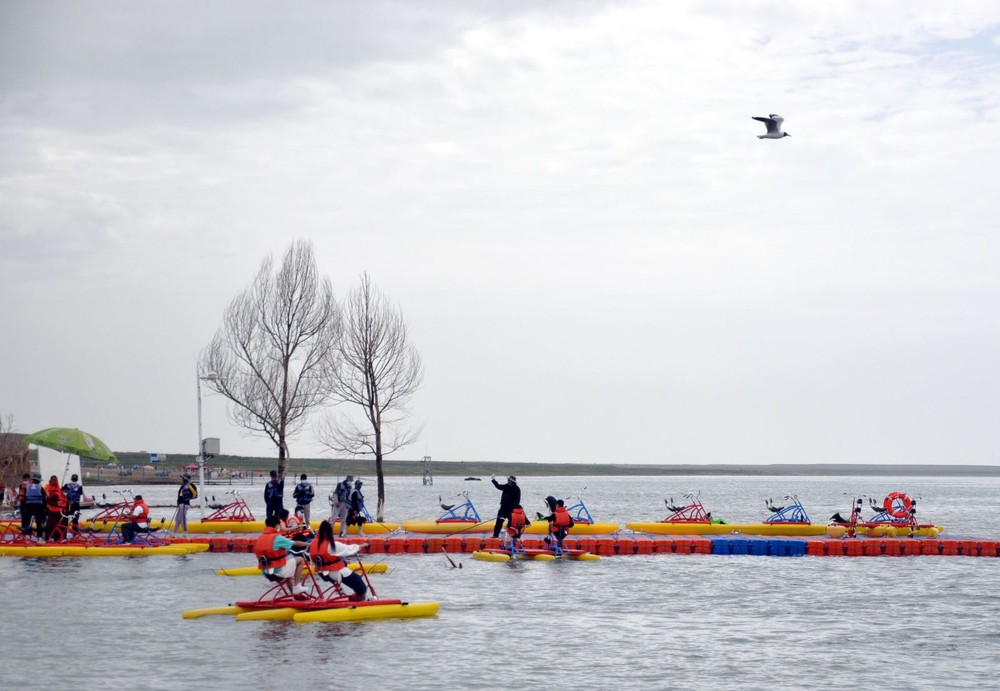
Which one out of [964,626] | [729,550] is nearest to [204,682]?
[964,626]

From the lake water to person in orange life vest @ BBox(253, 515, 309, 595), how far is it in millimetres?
923

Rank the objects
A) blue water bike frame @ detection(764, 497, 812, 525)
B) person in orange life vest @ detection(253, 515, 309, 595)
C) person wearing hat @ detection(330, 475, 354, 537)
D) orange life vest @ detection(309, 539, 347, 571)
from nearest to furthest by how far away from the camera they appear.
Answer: person in orange life vest @ detection(253, 515, 309, 595) < orange life vest @ detection(309, 539, 347, 571) < person wearing hat @ detection(330, 475, 354, 537) < blue water bike frame @ detection(764, 497, 812, 525)

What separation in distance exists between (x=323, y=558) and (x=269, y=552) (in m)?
0.92

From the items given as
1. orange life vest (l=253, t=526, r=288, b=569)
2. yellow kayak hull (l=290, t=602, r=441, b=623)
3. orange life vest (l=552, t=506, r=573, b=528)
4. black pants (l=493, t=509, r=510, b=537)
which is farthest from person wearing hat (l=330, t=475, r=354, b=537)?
orange life vest (l=253, t=526, r=288, b=569)

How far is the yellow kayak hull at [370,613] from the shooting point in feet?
71.6

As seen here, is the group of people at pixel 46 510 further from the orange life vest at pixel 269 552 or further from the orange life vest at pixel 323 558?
the orange life vest at pixel 323 558

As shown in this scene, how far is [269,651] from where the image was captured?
19641 mm

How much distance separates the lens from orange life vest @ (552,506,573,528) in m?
33.6

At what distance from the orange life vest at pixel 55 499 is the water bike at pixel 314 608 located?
42.0 ft

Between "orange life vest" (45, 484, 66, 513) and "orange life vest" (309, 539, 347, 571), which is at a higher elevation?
"orange life vest" (45, 484, 66, 513)

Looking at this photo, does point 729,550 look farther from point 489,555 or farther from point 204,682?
point 204,682

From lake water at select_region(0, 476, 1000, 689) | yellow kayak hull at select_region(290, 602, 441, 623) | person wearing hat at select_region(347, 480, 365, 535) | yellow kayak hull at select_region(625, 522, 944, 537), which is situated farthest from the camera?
yellow kayak hull at select_region(625, 522, 944, 537)

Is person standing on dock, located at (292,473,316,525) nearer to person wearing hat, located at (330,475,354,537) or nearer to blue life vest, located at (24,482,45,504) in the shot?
person wearing hat, located at (330,475,354,537)

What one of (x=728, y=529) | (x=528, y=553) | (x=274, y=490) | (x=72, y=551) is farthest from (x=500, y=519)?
(x=72, y=551)
